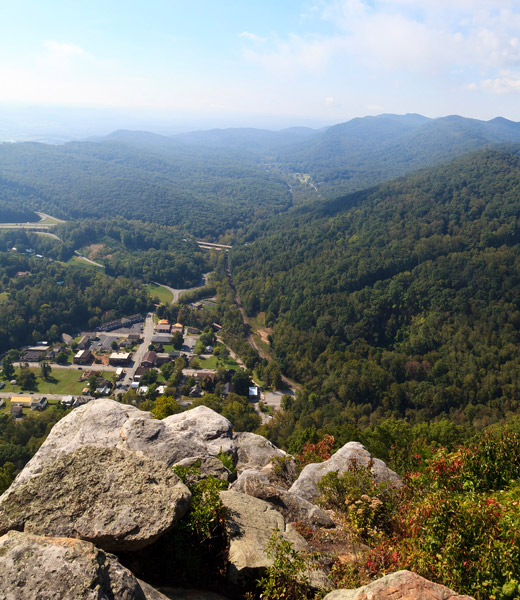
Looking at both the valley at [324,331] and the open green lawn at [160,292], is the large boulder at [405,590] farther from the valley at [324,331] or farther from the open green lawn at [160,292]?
the open green lawn at [160,292]

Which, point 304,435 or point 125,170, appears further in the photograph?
point 125,170

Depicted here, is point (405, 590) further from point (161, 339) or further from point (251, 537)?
point (161, 339)

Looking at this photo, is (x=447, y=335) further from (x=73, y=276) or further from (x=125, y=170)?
(x=125, y=170)

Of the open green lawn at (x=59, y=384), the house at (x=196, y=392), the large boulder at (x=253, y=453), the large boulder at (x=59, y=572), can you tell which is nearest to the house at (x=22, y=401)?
the open green lawn at (x=59, y=384)

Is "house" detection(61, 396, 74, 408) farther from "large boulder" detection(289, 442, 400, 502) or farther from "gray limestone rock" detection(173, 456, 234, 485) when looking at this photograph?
"gray limestone rock" detection(173, 456, 234, 485)

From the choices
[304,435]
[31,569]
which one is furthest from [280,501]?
[304,435]

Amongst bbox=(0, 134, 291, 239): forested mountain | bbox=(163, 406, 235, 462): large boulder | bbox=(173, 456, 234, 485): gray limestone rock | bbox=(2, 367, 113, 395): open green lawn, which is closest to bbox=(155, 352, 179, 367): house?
bbox=(2, 367, 113, 395): open green lawn

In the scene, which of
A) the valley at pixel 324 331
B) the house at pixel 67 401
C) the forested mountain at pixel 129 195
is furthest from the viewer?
the forested mountain at pixel 129 195

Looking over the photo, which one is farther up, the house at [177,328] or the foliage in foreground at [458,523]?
the foliage in foreground at [458,523]
